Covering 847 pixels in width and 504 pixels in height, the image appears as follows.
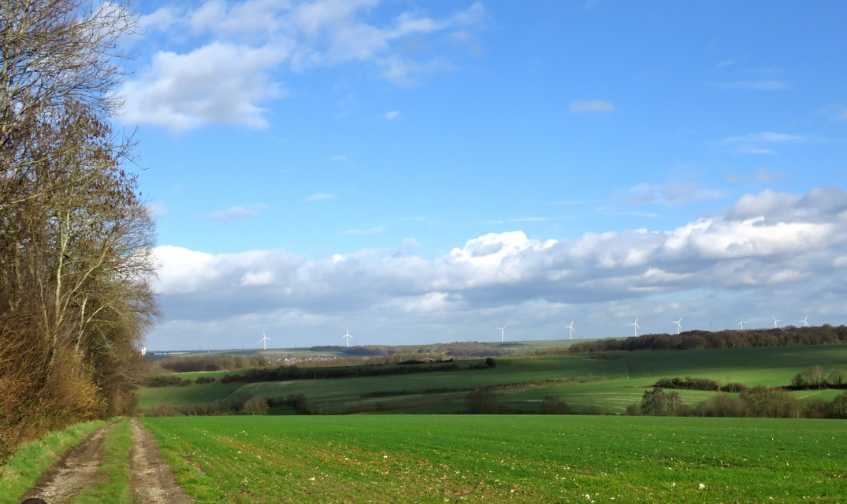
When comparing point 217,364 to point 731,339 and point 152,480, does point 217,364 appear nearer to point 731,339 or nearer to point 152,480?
point 731,339

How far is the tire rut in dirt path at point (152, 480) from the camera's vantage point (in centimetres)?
1800

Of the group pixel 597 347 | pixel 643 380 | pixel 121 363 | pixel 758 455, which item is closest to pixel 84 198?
pixel 758 455

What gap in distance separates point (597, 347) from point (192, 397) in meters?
113

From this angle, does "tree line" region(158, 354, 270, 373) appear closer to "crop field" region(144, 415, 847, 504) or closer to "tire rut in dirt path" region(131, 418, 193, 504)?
"crop field" region(144, 415, 847, 504)

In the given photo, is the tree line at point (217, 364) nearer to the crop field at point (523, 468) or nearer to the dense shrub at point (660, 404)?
the dense shrub at point (660, 404)

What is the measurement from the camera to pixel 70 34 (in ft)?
52.8

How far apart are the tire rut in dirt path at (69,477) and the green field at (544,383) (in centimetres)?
6849

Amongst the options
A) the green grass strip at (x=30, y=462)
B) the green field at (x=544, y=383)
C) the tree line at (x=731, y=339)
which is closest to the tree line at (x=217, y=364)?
the green field at (x=544, y=383)

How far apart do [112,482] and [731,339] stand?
592 ft

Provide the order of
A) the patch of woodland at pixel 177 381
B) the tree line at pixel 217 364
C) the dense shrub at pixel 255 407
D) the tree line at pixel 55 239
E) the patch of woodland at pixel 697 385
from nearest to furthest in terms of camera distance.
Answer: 1. the tree line at pixel 55 239
2. the patch of woodland at pixel 697 385
3. the dense shrub at pixel 255 407
4. the patch of woodland at pixel 177 381
5. the tree line at pixel 217 364

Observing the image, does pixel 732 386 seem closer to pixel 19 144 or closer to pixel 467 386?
pixel 467 386

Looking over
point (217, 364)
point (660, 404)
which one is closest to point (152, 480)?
Result: point (660, 404)

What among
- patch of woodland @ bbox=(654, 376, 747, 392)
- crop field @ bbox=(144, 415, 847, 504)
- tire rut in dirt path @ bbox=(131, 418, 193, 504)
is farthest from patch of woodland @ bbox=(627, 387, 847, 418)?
tire rut in dirt path @ bbox=(131, 418, 193, 504)

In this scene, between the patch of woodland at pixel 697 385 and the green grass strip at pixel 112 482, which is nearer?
the green grass strip at pixel 112 482
